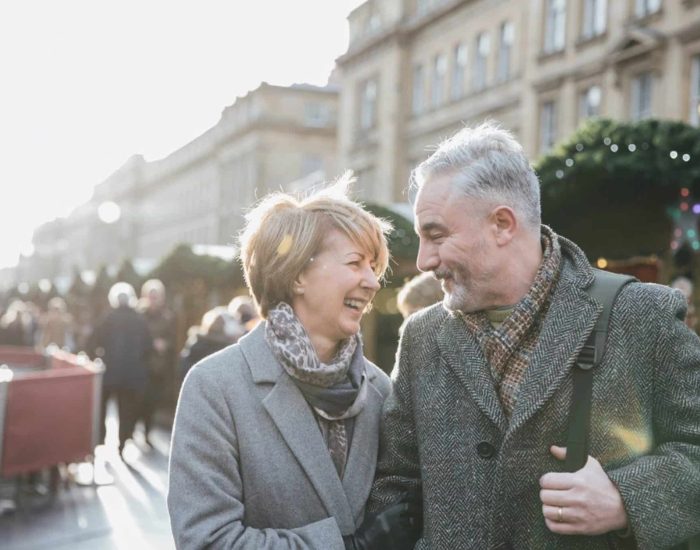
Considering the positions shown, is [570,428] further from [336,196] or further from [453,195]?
[336,196]

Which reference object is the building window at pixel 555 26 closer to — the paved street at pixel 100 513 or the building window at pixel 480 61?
the building window at pixel 480 61

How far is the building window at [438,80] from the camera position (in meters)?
31.4

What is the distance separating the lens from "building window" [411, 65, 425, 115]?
33.2 metres

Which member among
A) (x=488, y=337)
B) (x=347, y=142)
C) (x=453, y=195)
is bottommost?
(x=488, y=337)

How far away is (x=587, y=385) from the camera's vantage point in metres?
2.31

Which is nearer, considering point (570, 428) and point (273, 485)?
point (570, 428)

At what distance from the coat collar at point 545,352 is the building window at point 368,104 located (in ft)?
112

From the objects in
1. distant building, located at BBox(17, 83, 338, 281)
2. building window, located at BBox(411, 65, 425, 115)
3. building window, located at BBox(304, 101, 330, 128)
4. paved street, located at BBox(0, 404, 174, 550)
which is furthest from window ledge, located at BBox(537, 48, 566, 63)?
building window, located at BBox(304, 101, 330, 128)

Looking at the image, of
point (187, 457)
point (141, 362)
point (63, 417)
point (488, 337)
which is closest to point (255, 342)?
point (187, 457)

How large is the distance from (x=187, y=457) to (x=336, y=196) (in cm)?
97

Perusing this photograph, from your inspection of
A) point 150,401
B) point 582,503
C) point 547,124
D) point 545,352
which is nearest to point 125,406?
point 150,401

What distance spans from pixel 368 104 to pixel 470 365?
35.6m

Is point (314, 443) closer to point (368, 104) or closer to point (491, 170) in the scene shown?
point (491, 170)

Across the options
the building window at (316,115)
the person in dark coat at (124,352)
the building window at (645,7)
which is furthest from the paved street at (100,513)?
the building window at (316,115)
